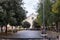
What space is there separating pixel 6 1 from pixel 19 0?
5256mm

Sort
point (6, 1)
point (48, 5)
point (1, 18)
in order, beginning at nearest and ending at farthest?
point (1, 18)
point (6, 1)
point (48, 5)

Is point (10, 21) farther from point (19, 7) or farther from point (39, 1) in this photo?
point (39, 1)

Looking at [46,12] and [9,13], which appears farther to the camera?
[46,12]

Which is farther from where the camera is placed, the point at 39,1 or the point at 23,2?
the point at 39,1

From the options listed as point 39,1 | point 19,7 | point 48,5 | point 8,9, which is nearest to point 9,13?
point 8,9

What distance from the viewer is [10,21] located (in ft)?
117

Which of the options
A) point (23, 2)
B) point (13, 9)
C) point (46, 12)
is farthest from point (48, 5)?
point (13, 9)

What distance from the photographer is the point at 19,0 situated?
3909 cm

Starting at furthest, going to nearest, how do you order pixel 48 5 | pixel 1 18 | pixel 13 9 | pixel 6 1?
pixel 48 5, pixel 13 9, pixel 6 1, pixel 1 18

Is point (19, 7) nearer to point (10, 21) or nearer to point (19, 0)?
point (19, 0)

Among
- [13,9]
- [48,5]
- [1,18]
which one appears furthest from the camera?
[48,5]

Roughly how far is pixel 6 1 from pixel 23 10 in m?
7.54

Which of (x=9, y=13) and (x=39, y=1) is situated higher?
(x=39, y=1)

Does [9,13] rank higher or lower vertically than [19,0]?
lower
